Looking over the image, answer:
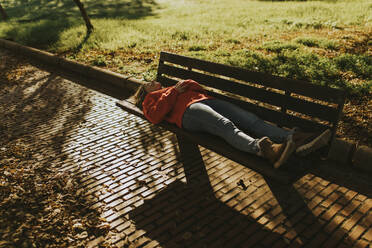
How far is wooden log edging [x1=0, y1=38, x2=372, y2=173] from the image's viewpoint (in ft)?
12.9

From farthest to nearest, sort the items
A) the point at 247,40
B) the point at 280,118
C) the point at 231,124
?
the point at 247,40
the point at 280,118
the point at 231,124

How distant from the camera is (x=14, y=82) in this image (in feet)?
25.6

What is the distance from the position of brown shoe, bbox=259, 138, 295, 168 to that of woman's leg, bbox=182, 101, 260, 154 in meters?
0.10

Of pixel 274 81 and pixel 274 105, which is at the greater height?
pixel 274 81

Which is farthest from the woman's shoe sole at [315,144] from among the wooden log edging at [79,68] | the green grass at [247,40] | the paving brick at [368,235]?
the wooden log edging at [79,68]

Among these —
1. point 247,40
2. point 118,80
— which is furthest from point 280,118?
point 247,40

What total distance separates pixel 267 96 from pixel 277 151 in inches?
42.4

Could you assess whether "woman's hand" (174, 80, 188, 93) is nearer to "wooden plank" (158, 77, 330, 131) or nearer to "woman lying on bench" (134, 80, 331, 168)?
"woman lying on bench" (134, 80, 331, 168)

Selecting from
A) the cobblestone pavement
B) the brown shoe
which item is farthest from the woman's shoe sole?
the cobblestone pavement

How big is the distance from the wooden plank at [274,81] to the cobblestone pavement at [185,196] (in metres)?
1.06

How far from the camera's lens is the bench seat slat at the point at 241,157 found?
9.49ft

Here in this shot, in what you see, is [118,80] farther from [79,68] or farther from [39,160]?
[39,160]

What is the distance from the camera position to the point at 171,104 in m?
4.08

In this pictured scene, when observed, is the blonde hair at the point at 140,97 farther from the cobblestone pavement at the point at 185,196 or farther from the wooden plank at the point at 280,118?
the wooden plank at the point at 280,118
